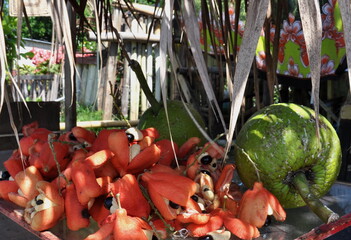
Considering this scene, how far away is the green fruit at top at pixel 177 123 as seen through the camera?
194cm

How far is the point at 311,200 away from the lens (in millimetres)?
1145

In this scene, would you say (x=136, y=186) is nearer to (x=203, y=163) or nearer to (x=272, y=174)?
(x=203, y=163)

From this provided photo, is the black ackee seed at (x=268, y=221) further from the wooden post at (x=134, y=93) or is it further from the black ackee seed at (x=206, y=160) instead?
the wooden post at (x=134, y=93)

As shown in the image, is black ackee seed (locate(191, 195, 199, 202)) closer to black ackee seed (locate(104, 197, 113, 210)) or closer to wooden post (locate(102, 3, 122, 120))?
black ackee seed (locate(104, 197, 113, 210))

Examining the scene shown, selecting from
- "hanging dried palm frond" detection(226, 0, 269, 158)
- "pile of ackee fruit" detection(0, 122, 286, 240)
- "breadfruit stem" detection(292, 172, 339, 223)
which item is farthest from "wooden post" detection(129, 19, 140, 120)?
"hanging dried palm frond" detection(226, 0, 269, 158)

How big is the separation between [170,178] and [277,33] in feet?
2.35

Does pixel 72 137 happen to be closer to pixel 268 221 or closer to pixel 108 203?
pixel 108 203

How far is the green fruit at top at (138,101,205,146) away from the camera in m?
1.94

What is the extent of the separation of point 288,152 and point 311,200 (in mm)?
188

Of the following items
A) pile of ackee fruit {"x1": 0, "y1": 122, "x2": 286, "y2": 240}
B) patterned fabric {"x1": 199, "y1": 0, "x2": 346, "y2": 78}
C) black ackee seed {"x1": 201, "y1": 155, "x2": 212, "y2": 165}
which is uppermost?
patterned fabric {"x1": 199, "y1": 0, "x2": 346, "y2": 78}

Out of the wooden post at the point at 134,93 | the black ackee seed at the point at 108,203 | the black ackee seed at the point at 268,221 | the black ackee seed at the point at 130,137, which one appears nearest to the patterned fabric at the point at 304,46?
the black ackee seed at the point at 130,137

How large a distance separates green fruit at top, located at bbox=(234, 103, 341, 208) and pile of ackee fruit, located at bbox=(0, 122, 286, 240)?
4.3 inches

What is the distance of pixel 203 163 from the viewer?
1.34 m

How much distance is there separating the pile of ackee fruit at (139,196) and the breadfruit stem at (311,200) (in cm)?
8
